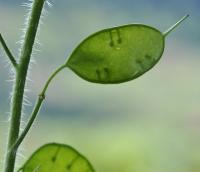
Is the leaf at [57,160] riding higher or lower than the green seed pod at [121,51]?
lower

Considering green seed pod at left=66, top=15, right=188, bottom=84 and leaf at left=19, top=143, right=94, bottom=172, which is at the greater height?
green seed pod at left=66, top=15, right=188, bottom=84
